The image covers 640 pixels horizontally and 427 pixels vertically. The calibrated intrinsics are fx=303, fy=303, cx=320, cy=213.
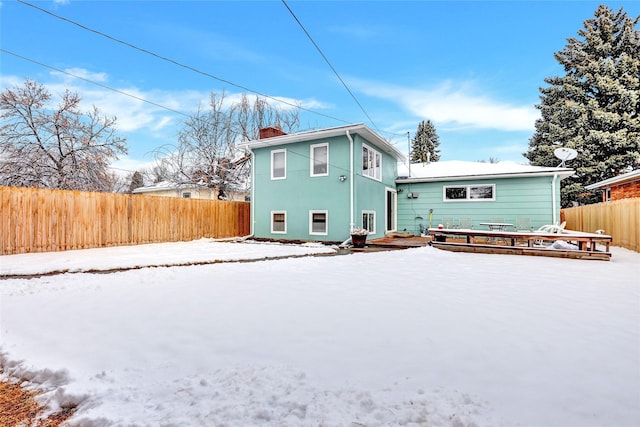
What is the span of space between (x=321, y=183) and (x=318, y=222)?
4.99ft

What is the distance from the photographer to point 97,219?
385 inches

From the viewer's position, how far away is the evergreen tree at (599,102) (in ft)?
54.8

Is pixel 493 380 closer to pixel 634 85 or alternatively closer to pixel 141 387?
pixel 141 387

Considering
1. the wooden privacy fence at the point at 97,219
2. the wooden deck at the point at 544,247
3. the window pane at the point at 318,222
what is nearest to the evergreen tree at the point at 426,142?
the window pane at the point at 318,222

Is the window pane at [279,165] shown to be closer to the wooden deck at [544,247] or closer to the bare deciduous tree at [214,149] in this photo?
the wooden deck at [544,247]

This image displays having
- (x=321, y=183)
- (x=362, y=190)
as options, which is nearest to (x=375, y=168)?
(x=362, y=190)

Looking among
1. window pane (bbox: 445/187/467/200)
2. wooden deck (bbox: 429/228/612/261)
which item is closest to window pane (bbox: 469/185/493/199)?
window pane (bbox: 445/187/467/200)

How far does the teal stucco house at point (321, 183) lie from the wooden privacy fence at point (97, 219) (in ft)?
7.46

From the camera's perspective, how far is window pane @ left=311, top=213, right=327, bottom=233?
11680 mm

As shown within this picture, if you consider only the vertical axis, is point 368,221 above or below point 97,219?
below

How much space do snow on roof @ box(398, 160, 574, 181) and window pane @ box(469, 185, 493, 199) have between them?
0.65 meters

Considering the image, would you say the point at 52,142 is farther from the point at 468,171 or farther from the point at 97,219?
the point at 468,171

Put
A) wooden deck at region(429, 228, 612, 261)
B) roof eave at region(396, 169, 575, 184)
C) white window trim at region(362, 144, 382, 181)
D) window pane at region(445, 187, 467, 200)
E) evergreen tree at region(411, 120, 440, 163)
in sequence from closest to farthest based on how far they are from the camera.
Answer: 1. wooden deck at region(429, 228, 612, 261)
2. roof eave at region(396, 169, 575, 184)
3. white window trim at region(362, 144, 382, 181)
4. window pane at region(445, 187, 467, 200)
5. evergreen tree at region(411, 120, 440, 163)

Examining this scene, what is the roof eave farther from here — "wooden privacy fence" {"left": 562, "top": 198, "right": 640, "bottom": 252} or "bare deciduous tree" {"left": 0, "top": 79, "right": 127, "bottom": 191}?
"bare deciduous tree" {"left": 0, "top": 79, "right": 127, "bottom": 191}
